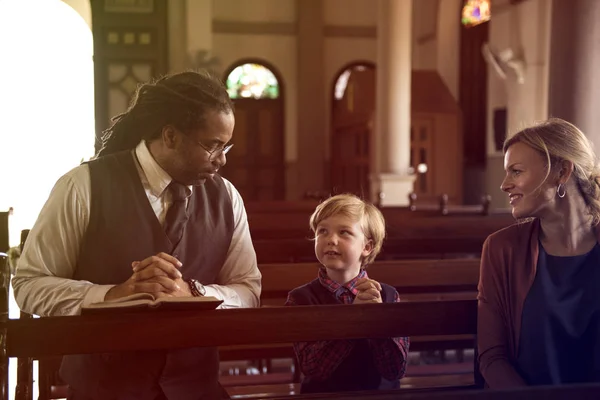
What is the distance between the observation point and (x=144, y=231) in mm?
2242

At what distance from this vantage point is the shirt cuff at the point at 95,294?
2.06 metres

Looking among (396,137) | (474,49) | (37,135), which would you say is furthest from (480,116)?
(37,135)

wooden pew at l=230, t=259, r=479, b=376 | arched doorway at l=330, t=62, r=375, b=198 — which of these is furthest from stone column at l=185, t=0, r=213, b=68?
wooden pew at l=230, t=259, r=479, b=376

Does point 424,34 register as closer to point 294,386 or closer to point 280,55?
point 280,55

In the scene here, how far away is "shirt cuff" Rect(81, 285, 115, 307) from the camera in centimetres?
206

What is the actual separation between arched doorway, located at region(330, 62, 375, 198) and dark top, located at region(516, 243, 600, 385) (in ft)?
31.8

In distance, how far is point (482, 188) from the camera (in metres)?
13.4

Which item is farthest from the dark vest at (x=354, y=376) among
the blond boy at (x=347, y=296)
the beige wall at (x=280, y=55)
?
the beige wall at (x=280, y=55)

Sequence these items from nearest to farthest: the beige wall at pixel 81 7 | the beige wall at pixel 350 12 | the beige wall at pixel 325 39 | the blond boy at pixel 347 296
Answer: the blond boy at pixel 347 296, the beige wall at pixel 81 7, the beige wall at pixel 325 39, the beige wall at pixel 350 12

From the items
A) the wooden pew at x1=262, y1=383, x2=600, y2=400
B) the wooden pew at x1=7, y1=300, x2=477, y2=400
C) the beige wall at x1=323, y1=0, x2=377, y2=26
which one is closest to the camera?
the wooden pew at x1=262, y1=383, x2=600, y2=400

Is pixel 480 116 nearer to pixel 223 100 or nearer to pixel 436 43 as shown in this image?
pixel 436 43

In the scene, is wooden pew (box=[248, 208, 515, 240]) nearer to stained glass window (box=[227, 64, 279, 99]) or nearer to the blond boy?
the blond boy

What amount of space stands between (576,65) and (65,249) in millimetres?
4028

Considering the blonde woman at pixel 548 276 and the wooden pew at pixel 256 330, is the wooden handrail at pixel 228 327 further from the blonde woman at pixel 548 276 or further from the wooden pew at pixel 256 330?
the blonde woman at pixel 548 276
